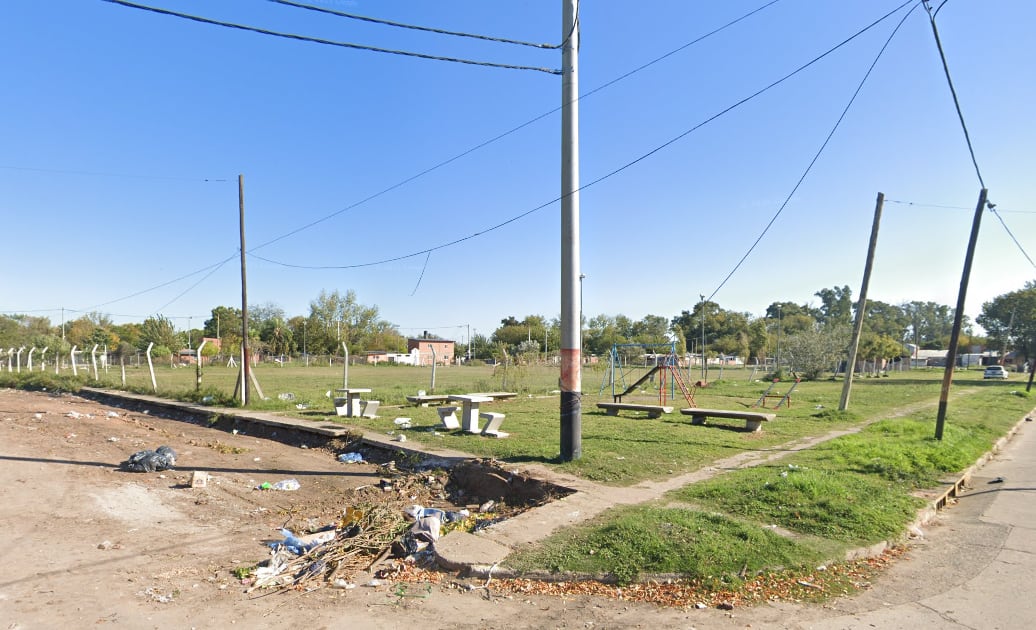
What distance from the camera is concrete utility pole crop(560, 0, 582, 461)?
8688 mm

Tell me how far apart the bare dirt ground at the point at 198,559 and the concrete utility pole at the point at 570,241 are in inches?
97.8

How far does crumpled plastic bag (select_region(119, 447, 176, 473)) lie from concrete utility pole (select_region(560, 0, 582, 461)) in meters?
6.72

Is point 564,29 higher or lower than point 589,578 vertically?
higher

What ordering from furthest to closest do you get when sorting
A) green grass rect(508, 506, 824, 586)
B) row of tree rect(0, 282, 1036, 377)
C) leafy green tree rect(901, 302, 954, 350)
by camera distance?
leafy green tree rect(901, 302, 954, 350) < row of tree rect(0, 282, 1036, 377) < green grass rect(508, 506, 824, 586)

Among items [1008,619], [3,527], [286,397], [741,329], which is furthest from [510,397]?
[741,329]

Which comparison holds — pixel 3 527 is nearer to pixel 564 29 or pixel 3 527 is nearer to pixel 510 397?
pixel 564 29

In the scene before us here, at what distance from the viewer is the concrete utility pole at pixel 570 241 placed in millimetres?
8688

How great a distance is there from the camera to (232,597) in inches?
183

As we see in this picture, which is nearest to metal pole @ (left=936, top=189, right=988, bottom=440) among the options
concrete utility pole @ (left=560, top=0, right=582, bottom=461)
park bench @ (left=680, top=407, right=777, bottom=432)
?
park bench @ (left=680, top=407, right=777, bottom=432)

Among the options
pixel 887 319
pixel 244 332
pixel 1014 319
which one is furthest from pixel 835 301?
pixel 244 332

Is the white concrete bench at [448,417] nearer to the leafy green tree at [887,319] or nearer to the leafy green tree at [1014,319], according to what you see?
the leafy green tree at [1014,319]

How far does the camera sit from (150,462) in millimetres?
9508

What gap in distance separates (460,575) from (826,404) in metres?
19.3

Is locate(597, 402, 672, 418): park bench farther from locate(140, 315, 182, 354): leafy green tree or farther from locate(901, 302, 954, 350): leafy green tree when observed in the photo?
locate(901, 302, 954, 350): leafy green tree
